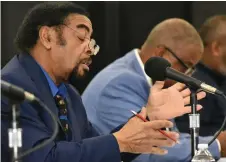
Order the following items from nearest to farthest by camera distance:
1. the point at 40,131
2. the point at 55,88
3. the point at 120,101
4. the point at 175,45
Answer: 1. the point at 40,131
2. the point at 55,88
3. the point at 120,101
4. the point at 175,45

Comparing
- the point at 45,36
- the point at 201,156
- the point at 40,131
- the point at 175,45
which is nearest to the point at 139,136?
the point at 201,156

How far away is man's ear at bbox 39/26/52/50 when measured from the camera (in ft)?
7.33

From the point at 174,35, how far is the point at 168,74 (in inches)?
38.5

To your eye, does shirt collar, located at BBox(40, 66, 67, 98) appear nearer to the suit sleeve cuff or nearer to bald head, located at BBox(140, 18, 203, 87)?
the suit sleeve cuff

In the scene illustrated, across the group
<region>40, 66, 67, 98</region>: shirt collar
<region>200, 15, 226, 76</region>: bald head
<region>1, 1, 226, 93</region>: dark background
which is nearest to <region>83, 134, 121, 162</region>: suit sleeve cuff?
<region>40, 66, 67, 98</region>: shirt collar

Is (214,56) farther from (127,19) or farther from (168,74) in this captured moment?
(168,74)

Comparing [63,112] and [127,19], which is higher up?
[127,19]

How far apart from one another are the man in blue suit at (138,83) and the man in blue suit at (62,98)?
0.38 meters

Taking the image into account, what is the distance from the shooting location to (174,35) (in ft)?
10.2

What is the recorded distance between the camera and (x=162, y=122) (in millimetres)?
2107

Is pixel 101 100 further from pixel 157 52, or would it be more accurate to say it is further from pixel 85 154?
pixel 85 154

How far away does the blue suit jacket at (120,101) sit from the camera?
2.76m

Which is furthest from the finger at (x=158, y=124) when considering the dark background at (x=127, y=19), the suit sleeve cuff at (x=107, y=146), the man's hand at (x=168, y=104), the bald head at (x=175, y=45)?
the dark background at (x=127, y=19)

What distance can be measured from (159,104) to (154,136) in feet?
0.99
